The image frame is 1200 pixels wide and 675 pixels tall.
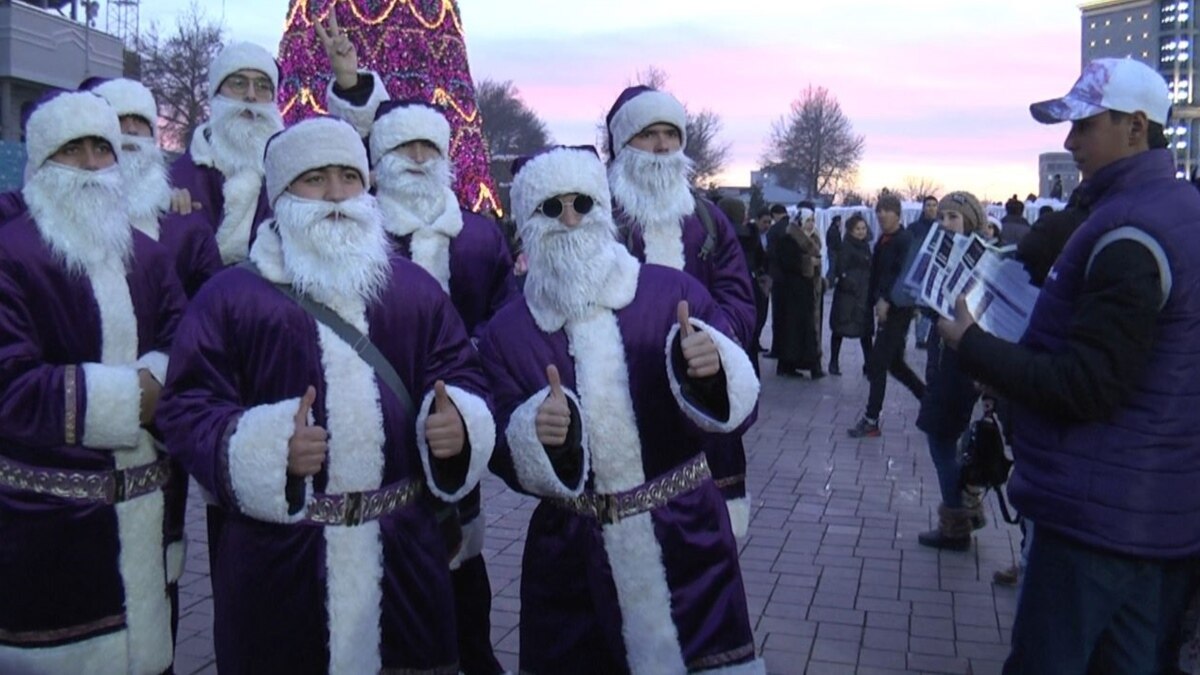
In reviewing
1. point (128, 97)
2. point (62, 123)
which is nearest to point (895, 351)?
point (128, 97)

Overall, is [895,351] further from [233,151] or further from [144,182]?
[144,182]

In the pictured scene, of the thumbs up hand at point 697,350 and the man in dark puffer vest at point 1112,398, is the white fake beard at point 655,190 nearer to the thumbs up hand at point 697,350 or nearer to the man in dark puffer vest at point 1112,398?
the thumbs up hand at point 697,350

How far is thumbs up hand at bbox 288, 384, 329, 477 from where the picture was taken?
9.43 feet

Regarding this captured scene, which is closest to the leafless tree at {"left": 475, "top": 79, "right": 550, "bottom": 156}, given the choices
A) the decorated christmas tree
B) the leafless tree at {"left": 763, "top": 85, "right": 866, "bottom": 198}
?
the leafless tree at {"left": 763, "top": 85, "right": 866, "bottom": 198}

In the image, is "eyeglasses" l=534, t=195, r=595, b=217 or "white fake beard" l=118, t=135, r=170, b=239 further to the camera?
"white fake beard" l=118, t=135, r=170, b=239

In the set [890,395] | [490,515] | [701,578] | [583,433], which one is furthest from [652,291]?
[890,395]

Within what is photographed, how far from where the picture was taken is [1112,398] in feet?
9.32

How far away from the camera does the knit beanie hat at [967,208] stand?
22.9 feet

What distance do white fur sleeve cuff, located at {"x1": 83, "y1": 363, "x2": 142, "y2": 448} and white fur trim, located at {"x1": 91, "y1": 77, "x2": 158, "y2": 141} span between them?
77.2 inches

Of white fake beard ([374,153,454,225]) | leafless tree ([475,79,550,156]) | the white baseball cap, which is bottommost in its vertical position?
white fake beard ([374,153,454,225])

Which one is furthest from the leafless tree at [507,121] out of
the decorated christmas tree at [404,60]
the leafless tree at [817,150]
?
the decorated christmas tree at [404,60]

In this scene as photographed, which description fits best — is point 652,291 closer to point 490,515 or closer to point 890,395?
point 490,515

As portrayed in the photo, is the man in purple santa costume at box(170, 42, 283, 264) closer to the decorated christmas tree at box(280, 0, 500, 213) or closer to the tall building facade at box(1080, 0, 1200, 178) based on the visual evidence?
the decorated christmas tree at box(280, 0, 500, 213)

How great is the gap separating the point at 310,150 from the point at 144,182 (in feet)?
6.12
